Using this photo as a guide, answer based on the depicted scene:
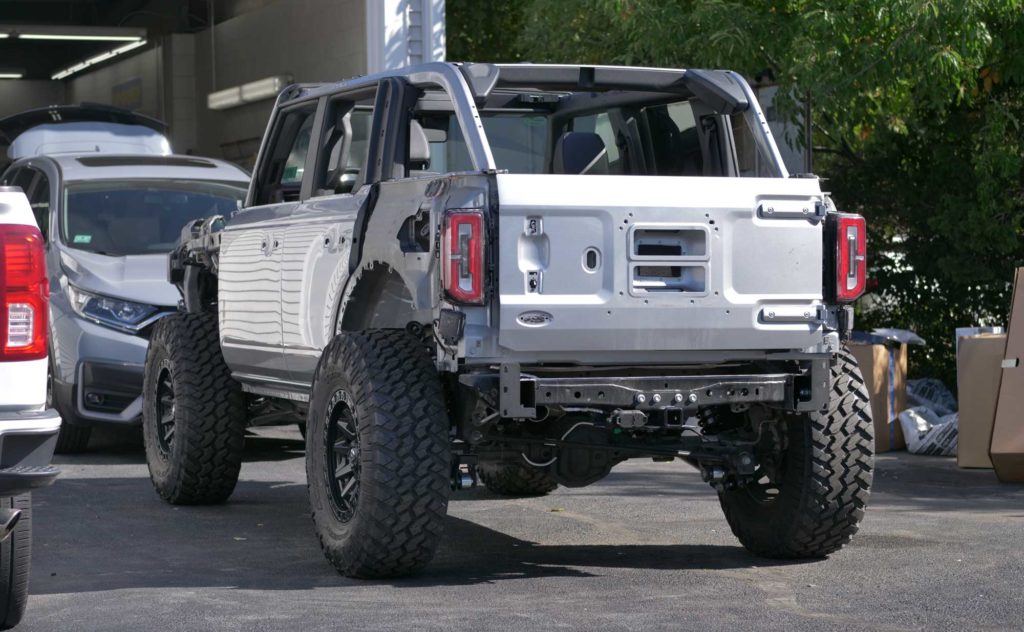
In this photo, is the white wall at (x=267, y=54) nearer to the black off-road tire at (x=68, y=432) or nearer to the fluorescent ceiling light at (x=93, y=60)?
the fluorescent ceiling light at (x=93, y=60)

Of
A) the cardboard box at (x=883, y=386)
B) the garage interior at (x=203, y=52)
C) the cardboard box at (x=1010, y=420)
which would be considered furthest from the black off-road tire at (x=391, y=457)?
the garage interior at (x=203, y=52)

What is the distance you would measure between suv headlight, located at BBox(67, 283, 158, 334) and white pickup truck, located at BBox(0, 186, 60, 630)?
17.5 ft

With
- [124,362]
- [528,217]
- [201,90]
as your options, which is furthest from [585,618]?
[201,90]

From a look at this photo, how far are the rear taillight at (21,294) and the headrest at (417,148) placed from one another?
2.16m

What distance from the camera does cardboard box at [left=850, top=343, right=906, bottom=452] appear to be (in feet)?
38.0

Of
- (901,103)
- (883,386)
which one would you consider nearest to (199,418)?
(883,386)

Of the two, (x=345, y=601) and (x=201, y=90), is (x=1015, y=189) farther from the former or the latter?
(x=201, y=90)

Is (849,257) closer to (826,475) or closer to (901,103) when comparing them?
(826,475)

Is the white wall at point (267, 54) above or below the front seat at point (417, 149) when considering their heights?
above

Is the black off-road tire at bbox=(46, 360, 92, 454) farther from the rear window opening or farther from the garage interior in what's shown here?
the garage interior

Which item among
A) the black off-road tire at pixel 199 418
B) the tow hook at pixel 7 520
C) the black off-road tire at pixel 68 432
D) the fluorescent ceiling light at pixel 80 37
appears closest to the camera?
the tow hook at pixel 7 520

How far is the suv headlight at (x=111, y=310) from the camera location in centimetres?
1077

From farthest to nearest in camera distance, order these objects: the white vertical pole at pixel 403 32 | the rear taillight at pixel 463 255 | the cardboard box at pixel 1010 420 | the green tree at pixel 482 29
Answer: the green tree at pixel 482 29, the white vertical pole at pixel 403 32, the cardboard box at pixel 1010 420, the rear taillight at pixel 463 255

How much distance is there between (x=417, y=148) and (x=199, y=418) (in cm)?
221
